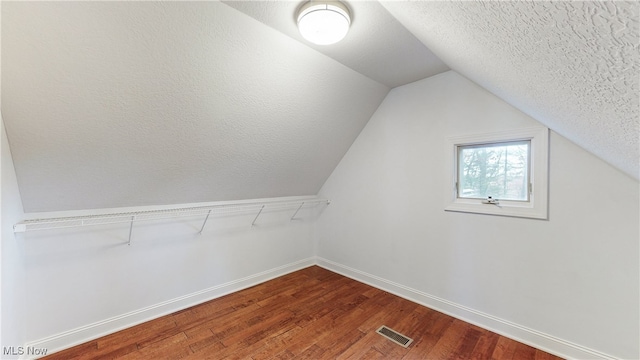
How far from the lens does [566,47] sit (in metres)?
0.57

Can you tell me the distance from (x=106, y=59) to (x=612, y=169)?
3.14 meters

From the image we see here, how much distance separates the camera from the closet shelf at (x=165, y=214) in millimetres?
1851

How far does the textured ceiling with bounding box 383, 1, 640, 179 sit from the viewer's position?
16.4 inches

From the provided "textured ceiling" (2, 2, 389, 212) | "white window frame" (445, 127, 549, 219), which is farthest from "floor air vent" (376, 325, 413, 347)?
"textured ceiling" (2, 2, 389, 212)

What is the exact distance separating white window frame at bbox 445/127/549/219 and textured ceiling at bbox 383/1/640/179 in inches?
31.5

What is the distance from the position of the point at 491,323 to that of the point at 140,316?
3052mm

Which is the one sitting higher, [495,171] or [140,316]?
[495,171]

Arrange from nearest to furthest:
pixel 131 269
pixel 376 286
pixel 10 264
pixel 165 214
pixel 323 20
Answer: pixel 323 20, pixel 10 264, pixel 131 269, pixel 165 214, pixel 376 286

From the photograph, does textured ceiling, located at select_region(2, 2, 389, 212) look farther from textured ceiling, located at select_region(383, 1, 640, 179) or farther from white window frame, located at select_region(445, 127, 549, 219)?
white window frame, located at select_region(445, 127, 549, 219)

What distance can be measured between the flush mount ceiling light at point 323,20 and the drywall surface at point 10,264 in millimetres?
1774

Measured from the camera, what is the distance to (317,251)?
3.78 meters

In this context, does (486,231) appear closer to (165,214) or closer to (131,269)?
(165,214)

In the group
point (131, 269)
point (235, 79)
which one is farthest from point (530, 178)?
point (131, 269)

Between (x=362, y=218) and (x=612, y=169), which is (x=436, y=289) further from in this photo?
(x=612, y=169)
